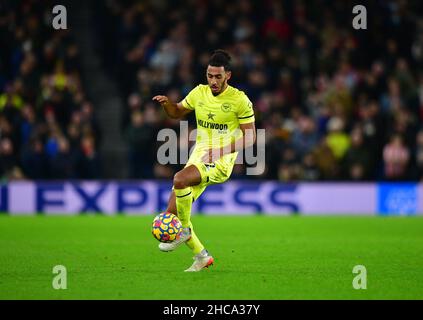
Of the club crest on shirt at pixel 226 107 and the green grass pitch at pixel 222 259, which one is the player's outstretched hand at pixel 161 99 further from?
the green grass pitch at pixel 222 259

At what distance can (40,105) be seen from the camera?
19562 mm

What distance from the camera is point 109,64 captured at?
22.5 metres

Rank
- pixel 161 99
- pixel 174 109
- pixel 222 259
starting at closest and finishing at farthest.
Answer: pixel 161 99
pixel 174 109
pixel 222 259

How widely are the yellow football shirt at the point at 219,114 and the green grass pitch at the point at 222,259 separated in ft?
4.98

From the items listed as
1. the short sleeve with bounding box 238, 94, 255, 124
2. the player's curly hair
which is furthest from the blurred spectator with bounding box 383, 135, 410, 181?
the player's curly hair

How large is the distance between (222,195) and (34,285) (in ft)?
35.1

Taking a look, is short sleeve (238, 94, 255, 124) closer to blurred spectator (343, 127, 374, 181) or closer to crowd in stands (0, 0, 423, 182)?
crowd in stands (0, 0, 423, 182)

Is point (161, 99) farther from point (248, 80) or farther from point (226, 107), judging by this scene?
point (248, 80)

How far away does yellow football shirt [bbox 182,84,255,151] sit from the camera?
10188mm

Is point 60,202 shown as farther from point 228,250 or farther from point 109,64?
point 228,250

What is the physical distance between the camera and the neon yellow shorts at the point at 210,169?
9.98 meters

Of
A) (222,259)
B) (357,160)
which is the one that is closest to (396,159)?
(357,160)

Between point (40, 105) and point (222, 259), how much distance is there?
374 inches
